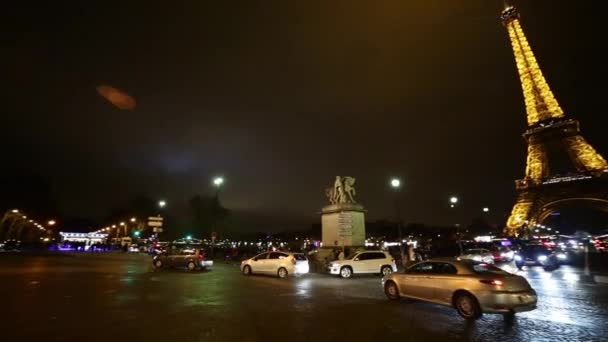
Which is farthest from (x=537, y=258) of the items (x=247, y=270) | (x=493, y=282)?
(x=493, y=282)

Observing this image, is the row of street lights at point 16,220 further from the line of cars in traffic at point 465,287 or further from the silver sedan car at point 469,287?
the silver sedan car at point 469,287

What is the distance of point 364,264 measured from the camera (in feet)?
75.5

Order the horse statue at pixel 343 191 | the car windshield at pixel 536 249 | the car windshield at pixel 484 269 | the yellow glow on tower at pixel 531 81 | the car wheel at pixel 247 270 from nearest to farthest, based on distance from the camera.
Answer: the car windshield at pixel 484 269
the car wheel at pixel 247 270
the car windshield at pixel 536 249
the horse statue at pixel 343 191
the yellow glow on tower at pixel 531 81

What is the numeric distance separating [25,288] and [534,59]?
7996cm

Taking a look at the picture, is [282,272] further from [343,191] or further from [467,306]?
[467,306]

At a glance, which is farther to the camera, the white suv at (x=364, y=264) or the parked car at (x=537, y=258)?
the parked car at (x=537, y=258)

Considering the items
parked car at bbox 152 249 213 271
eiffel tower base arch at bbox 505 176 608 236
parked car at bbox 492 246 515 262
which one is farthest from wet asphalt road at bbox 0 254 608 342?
eiffel tower base arch at bbox 505 176 608 236

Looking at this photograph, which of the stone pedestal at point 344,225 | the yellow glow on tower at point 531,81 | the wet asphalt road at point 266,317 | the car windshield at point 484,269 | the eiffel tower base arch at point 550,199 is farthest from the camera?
the yellow glow on tower at point 531,81

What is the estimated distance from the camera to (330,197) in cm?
3269

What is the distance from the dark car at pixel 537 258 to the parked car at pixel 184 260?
21.8 m

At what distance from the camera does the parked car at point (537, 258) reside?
2672 cm

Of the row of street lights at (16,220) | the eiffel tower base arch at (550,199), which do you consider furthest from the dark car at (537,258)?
the row of street lights at (16,220)

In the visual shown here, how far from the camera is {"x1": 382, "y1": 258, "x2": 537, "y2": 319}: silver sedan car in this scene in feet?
33.0

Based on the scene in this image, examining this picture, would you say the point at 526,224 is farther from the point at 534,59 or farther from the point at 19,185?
the point at 19,185
